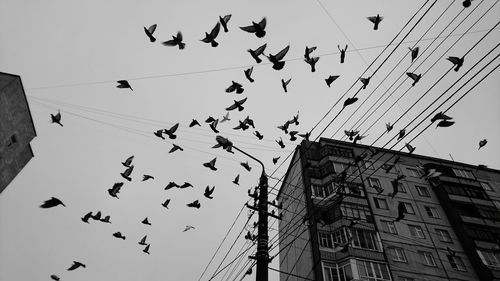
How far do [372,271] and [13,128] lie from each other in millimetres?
28422

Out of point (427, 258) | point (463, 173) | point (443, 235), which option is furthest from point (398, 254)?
point (463, 173)

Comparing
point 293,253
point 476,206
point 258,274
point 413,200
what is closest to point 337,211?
point 293,253

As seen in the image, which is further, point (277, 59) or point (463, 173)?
point (463, 173)

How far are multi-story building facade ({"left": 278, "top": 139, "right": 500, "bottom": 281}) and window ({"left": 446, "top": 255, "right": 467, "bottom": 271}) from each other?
74 mm

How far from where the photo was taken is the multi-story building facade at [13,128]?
2334 centimetres

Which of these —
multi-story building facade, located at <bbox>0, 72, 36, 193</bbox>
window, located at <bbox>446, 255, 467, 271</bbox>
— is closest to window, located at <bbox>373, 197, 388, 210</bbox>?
window, located at <bbox>446, 255, 467, 271</bbox>

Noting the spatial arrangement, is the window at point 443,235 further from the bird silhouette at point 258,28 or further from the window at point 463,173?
the bird silhouette at point 258,28

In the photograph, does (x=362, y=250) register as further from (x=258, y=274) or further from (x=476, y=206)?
(x=258, y=274)

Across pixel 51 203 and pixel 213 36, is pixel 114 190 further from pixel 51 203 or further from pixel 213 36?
pixel 213 36

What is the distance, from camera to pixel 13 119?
79.8ft

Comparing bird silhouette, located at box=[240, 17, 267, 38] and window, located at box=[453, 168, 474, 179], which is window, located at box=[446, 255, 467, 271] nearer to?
window, located at box=[453, 168, 474, 179]

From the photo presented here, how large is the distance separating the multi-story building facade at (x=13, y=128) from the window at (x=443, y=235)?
34.9 metres

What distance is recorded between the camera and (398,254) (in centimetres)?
2298

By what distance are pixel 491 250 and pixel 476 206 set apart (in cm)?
516
